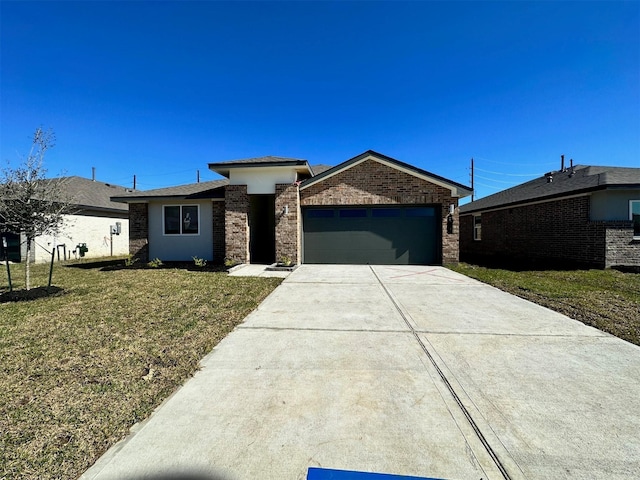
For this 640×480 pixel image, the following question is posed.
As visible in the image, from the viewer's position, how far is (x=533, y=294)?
7.02 m

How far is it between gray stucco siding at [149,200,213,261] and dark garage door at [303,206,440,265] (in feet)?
14.1

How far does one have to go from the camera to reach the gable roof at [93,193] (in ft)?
54.0

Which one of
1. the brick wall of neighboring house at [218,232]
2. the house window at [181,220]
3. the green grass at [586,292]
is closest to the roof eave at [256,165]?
the brick wall of neighboring house at [218,232]

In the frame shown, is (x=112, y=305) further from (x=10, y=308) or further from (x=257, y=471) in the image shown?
(x=257, y=471)

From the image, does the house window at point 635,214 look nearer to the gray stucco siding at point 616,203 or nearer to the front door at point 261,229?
the gray stucco siding at point 616,203

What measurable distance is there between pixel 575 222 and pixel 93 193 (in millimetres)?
26412

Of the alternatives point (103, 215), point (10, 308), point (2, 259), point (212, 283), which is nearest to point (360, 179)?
point (212, 283)

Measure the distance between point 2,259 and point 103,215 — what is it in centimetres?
488

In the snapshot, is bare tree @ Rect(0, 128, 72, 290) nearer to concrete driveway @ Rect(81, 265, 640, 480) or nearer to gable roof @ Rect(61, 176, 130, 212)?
concrete driveway @ Rect(81, 265, 640, 480)

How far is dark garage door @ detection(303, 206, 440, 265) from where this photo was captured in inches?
477

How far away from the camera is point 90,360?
3.50 meters

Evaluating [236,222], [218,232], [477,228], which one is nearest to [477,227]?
[477,228]

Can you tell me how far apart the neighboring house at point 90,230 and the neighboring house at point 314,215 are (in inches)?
224

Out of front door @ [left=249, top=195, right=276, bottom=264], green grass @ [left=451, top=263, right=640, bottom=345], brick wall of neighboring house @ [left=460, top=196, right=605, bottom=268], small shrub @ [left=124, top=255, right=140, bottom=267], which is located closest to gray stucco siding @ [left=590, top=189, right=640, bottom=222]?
brick wall of neighboring house @ [left=460, top=196, right=605, bottom=268]
